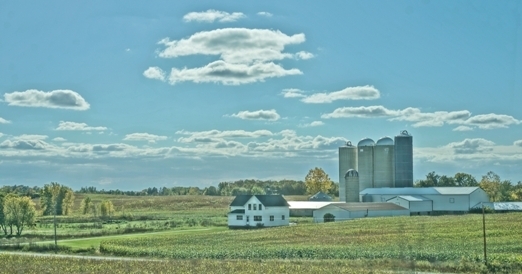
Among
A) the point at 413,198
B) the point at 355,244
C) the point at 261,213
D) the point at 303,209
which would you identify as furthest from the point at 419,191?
the point at 355,244

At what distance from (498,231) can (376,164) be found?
50324 millimetres

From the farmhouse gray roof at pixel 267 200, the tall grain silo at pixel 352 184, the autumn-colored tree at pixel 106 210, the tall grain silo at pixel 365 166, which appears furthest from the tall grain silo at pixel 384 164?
the autumn-colored tree at pixel 106 210

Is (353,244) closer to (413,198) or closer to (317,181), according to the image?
(413,198)

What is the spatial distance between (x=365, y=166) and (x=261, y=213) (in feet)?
112

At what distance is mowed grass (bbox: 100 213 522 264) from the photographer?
3972cm

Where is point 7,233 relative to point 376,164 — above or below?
below

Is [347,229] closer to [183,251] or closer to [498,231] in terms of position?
[498,231]

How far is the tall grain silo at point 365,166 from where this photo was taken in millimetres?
105812

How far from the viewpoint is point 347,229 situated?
6091cm

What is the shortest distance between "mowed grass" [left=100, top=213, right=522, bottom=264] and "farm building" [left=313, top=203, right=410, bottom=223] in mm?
17387

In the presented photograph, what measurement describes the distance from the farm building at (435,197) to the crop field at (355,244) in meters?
29.6

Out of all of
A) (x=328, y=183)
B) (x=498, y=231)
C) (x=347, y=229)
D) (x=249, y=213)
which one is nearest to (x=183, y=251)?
(x=347, y=229)

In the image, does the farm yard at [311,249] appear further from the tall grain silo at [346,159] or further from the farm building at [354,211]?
the tall grain silo at [346,159]

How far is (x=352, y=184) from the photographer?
344 feet
